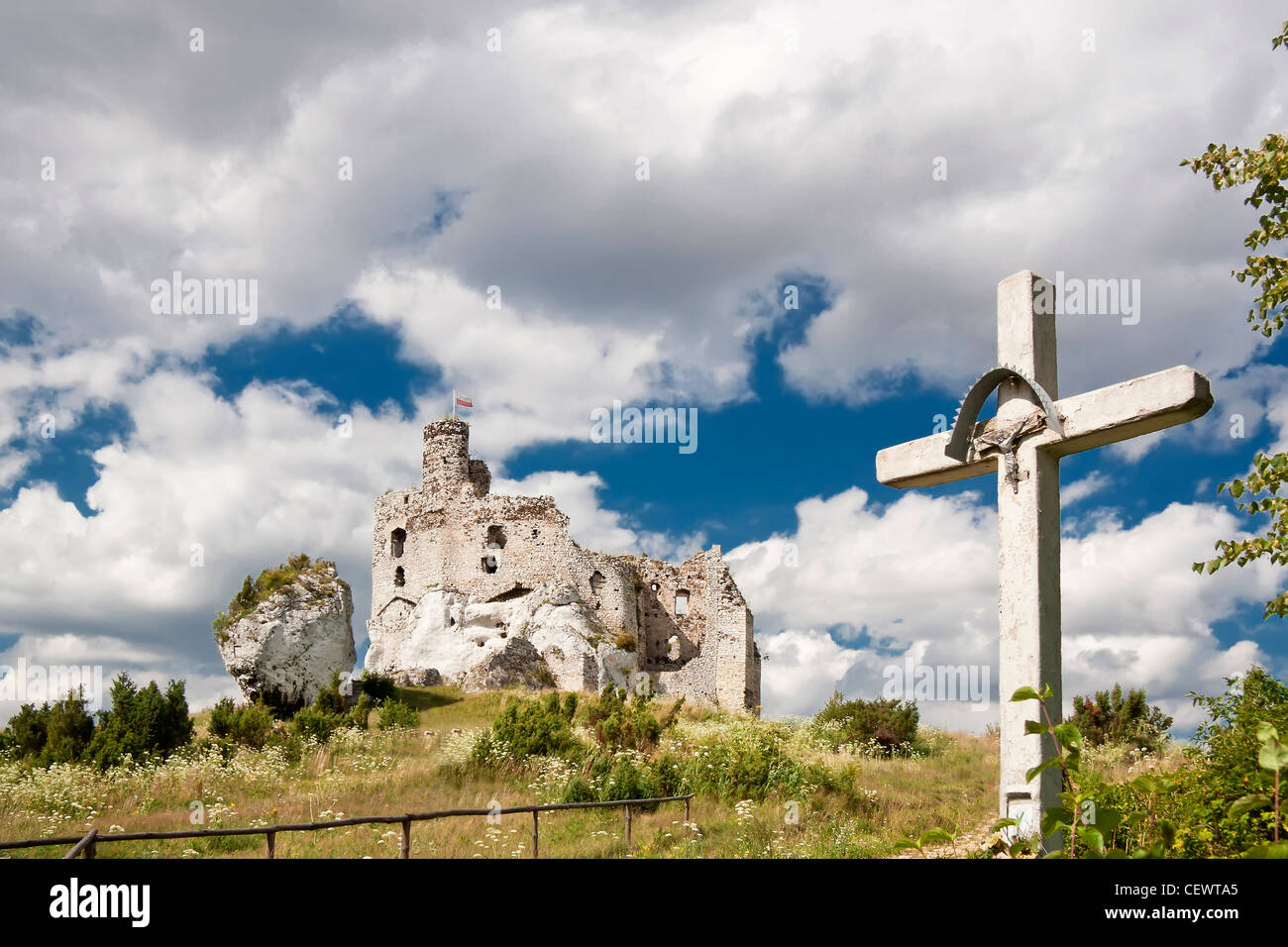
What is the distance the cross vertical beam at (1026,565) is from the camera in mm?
4551

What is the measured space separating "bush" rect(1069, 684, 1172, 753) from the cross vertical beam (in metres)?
13.4

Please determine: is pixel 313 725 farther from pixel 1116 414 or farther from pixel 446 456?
pixel 446 456

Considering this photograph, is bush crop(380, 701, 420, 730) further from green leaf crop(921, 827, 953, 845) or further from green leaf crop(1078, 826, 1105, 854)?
green leaf crop(1078, 826, 1105, 854)

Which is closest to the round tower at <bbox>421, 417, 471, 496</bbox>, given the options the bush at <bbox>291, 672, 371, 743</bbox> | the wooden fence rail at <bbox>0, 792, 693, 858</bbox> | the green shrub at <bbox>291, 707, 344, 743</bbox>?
the bush at <bbox>291, 672, 371, 743</bbox>

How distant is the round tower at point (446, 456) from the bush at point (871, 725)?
23411 mm

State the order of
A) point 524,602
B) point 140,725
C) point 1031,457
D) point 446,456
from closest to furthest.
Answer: point 1031,457
point 140,725
point 524,602
point 446,456

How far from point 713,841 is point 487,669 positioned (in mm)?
22854

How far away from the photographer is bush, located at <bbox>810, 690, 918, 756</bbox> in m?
18.3

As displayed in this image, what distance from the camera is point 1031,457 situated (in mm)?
4977

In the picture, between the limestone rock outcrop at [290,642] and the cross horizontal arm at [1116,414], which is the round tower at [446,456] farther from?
the cross horizontal arm at [1116,414]

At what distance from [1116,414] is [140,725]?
56.5 ft

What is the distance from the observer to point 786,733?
17.8m

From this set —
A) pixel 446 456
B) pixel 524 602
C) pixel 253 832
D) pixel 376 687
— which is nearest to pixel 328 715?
pixel 376 687

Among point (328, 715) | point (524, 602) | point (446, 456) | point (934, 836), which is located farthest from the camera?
point (446, 456)
